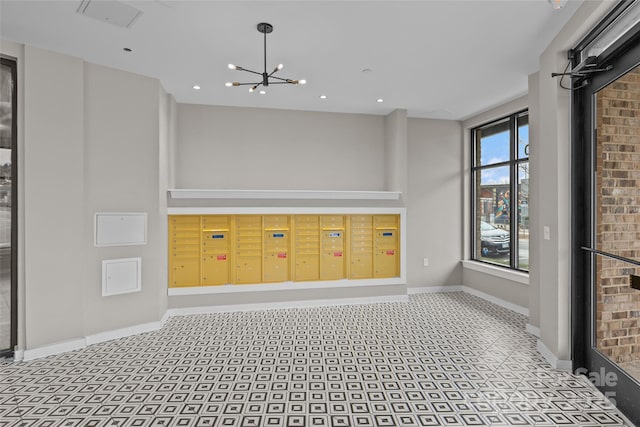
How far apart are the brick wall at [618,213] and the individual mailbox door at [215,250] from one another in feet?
12.8

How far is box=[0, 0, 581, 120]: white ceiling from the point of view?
8.29ft

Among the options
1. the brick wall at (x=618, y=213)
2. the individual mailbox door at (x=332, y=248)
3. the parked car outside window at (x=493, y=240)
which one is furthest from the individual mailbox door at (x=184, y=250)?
the parked car outside window at (x=493, y=240)

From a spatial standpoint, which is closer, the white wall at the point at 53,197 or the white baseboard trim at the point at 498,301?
the white wall at the point at 53,197

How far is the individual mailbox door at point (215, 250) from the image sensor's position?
14.7ft

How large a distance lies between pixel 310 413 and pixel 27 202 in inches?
119

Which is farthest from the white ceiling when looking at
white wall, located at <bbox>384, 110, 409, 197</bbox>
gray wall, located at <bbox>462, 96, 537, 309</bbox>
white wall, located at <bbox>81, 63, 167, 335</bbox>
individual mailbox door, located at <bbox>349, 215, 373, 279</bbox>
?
individual mailbox door, located at <bbox>349, 215, 373, 279</bbox>

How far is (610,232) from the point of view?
7.78 ft

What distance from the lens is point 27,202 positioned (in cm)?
300

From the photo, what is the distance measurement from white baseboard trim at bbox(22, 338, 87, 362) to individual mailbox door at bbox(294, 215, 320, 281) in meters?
2.52

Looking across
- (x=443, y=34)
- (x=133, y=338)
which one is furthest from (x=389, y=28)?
(x=133, y=338)

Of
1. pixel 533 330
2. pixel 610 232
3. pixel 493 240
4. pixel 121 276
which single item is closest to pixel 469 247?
pixel 493 240

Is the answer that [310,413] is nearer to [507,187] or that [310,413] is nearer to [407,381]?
[407,381]

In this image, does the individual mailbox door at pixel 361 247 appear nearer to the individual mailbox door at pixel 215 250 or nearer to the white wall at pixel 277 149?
the white wall at pixel 277 149

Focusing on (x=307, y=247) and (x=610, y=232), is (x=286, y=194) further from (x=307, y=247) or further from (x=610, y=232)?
(x=610, y=232)
